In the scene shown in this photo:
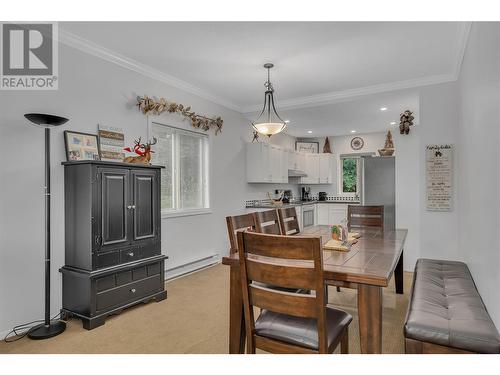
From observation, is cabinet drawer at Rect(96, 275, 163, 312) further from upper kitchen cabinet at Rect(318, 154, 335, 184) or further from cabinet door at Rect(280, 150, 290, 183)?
upper kitchen cabinet at Rect(318, 154, 335, 184)

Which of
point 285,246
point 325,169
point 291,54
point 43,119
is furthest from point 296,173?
point 285,246

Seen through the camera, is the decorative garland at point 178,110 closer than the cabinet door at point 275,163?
Yes

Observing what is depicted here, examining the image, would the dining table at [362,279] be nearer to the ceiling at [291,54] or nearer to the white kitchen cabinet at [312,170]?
the ceiling at [291,54]

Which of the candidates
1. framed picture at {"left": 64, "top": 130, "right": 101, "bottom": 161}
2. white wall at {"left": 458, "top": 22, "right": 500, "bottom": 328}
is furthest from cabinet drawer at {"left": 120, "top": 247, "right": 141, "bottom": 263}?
white wall at {"left": 458, "top": 22, "right": 500, "bottom": 328}

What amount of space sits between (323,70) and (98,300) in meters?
3.29

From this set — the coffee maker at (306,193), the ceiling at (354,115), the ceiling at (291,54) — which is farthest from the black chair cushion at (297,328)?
the coffee maker at (306,193)

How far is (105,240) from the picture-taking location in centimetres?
281

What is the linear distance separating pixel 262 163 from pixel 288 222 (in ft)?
8.44

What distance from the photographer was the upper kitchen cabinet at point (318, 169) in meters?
7.57

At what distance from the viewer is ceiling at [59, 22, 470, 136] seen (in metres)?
2.75

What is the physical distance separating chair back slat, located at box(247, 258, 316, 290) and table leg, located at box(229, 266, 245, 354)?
1.30 feet

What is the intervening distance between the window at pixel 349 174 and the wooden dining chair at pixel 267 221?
525 centimetres

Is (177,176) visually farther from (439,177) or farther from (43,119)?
(439,177)

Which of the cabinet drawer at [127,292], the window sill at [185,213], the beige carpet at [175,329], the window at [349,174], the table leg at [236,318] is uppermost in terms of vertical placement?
the window at [349,174]
